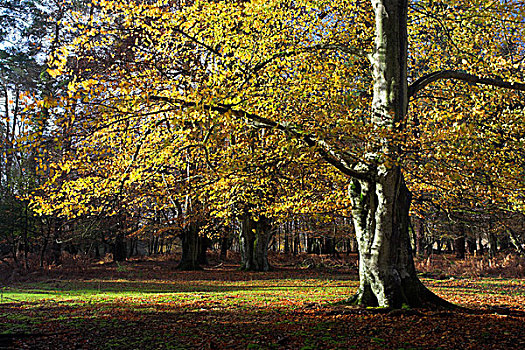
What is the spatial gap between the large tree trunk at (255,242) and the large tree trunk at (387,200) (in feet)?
41.2

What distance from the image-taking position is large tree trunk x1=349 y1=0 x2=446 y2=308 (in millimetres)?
7480

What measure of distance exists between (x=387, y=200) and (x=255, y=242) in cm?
1419

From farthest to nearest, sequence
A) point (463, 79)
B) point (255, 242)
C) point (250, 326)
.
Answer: point (255, 242), point (463, 79), point (250, 326)

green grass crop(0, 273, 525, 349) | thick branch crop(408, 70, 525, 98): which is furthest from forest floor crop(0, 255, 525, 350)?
thick branch crop(408, 70, 525, 98)

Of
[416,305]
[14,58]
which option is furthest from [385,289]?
[14,58]

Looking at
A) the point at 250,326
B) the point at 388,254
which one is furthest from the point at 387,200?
the point at 250,326

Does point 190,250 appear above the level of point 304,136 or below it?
below

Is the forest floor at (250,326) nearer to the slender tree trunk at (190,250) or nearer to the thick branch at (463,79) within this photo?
the thick branch at (463,79)

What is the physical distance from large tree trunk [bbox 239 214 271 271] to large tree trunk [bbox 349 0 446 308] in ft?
41.2

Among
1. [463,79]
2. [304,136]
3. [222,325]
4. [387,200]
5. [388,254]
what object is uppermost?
[463,79]

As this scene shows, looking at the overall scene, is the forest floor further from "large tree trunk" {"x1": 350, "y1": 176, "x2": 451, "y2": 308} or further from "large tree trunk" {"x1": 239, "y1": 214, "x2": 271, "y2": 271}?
"large tree trunk" {"x1": 239, "y1": 214, "x2": 271, "y2": 271}

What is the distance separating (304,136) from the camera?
7453mm

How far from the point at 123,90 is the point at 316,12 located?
21.5ft

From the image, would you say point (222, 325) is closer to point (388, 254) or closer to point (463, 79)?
point (388, 254)
